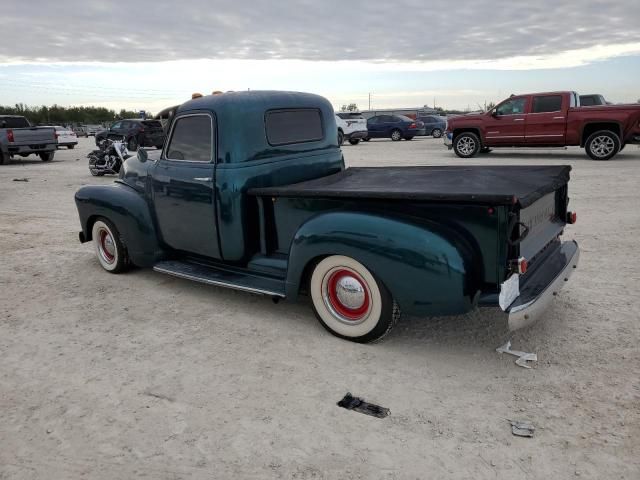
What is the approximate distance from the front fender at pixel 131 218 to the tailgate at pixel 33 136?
1534 cm

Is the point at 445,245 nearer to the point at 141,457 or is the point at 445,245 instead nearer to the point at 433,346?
the point at 433,346

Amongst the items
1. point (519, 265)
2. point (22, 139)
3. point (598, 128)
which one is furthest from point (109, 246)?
point (22, 139)

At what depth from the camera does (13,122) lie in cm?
1916

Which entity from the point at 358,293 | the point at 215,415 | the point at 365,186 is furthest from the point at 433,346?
the point at 215,415

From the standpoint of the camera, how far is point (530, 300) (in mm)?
3219

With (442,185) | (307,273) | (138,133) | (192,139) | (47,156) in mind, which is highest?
(138,133)

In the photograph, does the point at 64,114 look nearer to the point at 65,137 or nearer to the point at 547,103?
the point at 65,137

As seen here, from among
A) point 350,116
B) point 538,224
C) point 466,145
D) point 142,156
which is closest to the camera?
point 538,224

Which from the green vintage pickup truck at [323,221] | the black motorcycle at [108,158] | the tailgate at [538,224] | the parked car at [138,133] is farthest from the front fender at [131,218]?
the parked car at [138,133]

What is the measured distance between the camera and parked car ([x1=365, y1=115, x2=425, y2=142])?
26.3 meters

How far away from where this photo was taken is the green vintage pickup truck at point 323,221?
10.4 ft

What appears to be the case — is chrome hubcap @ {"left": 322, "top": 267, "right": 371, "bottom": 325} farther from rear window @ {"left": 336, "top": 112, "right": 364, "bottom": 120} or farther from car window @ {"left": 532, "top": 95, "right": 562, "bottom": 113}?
rear window @ {"left": 336, "top": 112, "right": 364, "bottom": 120}

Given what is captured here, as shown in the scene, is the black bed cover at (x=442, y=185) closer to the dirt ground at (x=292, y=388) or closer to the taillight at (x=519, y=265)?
the taillight at (x=519, y=265)

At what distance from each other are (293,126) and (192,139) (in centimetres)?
92
